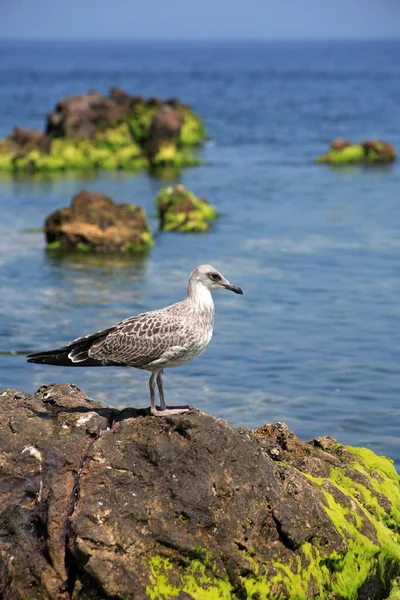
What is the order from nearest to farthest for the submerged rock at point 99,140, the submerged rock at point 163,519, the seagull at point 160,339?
the submerged rock at point 163,519, the seagull at point 160,339, the submerged rock at point 99,140

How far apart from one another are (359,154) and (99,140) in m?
12.4

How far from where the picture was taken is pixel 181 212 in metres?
32.0

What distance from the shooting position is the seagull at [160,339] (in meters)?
9.66

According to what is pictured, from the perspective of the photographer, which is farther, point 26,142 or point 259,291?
point 26,142

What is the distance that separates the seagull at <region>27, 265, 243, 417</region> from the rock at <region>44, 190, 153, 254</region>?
18.2m

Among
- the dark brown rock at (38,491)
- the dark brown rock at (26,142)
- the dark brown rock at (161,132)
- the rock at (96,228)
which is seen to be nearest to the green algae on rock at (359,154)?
the dark brown rock at (161,132)

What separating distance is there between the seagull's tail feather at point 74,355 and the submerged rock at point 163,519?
0.77 metres

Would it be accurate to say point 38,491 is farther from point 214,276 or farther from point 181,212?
point 181,212

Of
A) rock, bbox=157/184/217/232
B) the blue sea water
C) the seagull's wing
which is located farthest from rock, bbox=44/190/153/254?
the seagull's wing

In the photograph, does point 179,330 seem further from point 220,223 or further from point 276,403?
point 220,223

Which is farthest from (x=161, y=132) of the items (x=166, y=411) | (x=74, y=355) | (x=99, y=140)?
(x=166, y=411)

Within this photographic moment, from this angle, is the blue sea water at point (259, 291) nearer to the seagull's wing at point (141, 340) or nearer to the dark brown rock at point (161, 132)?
the dark brown rock at point (161, 132)

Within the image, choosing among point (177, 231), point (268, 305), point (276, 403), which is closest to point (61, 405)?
point (276, 403)

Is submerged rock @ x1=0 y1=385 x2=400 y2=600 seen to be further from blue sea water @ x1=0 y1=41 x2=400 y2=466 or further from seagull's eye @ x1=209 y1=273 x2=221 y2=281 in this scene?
blue sea water @ x1=0 y1=41 x2=400 y2=466
